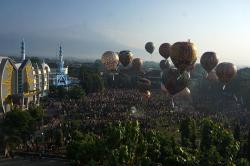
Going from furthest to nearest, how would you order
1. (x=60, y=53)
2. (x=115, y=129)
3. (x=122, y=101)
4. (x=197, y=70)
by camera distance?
(x=197, y=70)
(x=60, y=53)
(x=122, y=101)
(x=115, y=129)

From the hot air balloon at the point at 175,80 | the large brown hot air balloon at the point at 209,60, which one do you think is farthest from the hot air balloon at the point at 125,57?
the hot air balloon at the point at 175,80

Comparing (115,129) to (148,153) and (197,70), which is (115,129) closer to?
(148,153)

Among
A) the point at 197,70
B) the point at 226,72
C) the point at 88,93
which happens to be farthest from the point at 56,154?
the point at 197,70

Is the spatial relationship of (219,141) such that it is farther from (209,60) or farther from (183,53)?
(209,60)

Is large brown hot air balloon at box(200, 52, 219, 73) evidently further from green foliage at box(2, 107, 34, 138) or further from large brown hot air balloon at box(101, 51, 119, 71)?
green foliage at box(2, 107, 34, 138)

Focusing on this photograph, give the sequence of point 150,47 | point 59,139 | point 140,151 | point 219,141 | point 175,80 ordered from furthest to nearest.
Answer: point 150,47 < point 175,80 < point 59,139 < point 219,141 < point 140,151

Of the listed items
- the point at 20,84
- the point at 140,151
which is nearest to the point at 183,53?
the point at 140,151

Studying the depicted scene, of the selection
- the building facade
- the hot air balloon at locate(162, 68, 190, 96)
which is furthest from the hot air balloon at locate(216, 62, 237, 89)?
the building facade
